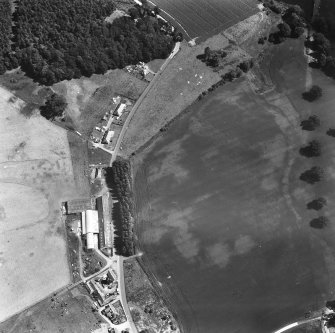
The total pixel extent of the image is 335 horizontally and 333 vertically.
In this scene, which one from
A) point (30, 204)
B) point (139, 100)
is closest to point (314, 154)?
point (139, 100)

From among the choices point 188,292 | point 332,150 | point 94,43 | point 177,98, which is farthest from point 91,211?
point 332,150

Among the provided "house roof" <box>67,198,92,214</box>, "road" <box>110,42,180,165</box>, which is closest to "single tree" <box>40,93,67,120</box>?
"road" <box>110,42,180,165</box>

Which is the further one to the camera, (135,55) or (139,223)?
(135,55)

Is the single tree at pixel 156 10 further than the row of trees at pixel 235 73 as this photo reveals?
Yes

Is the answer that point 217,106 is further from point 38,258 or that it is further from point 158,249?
point 38,258

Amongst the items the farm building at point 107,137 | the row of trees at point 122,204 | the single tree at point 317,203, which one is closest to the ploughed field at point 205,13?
the farm building at point 107,137

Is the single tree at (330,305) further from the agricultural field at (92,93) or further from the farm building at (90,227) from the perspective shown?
the agricultural field at (92,93)

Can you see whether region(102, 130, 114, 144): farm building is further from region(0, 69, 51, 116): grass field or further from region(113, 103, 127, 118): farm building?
region(0, 69, 51, 116): grass field
